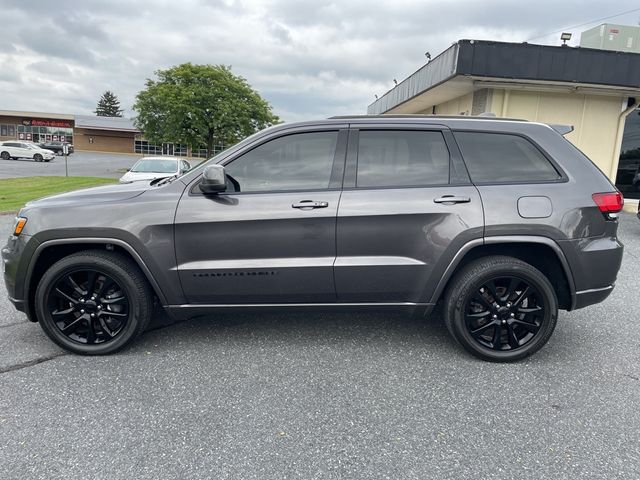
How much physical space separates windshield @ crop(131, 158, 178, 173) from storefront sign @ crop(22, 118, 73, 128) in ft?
171

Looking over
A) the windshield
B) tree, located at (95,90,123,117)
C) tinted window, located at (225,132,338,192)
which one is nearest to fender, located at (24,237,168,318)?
tinted window, located at (225,132,338,192)

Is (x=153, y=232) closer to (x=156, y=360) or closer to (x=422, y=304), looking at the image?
(x=156, y=360)

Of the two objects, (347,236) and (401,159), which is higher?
(401,159)

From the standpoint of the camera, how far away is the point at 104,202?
319 centimetres

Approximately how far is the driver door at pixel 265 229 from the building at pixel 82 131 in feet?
179

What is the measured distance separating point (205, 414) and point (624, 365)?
125 inches

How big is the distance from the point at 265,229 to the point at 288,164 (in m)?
0.55

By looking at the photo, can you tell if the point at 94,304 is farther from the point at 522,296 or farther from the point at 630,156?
the point at 630,156

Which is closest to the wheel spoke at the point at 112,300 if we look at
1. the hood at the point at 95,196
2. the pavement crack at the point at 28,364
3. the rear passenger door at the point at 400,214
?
the pavement crack at the point at 28,364

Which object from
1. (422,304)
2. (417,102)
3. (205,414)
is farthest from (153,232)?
(417,102)

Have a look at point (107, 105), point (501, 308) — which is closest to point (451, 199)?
point (501, 308)

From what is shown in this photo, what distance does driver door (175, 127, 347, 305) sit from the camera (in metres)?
3.14

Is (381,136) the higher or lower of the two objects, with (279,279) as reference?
higher

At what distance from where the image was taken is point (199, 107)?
24594mm
